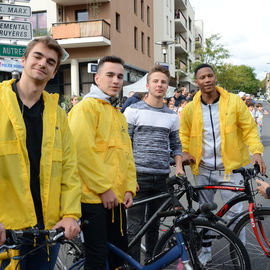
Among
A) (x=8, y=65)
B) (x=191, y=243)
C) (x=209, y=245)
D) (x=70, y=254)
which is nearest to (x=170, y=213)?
(x=191, y=243)

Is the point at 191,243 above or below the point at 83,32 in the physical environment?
below

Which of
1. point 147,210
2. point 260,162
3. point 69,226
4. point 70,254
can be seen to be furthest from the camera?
point 260,162

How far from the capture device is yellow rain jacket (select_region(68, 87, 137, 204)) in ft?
8.82

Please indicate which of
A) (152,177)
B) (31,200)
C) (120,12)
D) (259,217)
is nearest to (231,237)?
(259,217)

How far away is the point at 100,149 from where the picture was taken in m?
2.81

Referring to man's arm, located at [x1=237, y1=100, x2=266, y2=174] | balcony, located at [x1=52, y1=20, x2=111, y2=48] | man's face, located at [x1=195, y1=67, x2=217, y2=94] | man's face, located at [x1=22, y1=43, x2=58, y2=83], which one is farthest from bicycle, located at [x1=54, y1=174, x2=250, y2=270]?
balcony, located at [x1=52, y1=20, x2=111, y2=48]

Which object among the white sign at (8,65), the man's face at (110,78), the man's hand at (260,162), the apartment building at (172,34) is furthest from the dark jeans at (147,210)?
the apartment building at (172,34)

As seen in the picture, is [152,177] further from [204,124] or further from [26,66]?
[26,66]

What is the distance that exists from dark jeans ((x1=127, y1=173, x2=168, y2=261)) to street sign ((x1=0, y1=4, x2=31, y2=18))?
4469 mm

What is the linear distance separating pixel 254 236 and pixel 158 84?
1.81 meters

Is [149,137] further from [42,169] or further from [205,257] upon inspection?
[42,169]

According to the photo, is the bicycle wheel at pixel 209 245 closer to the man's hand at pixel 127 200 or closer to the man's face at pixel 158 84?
the man's hand at pixel 127 200

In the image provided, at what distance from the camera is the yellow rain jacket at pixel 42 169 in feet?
6.82

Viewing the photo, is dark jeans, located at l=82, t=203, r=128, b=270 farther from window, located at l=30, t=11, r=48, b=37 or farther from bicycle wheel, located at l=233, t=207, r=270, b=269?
window, located at l=30, t=11, r=48, b=37
